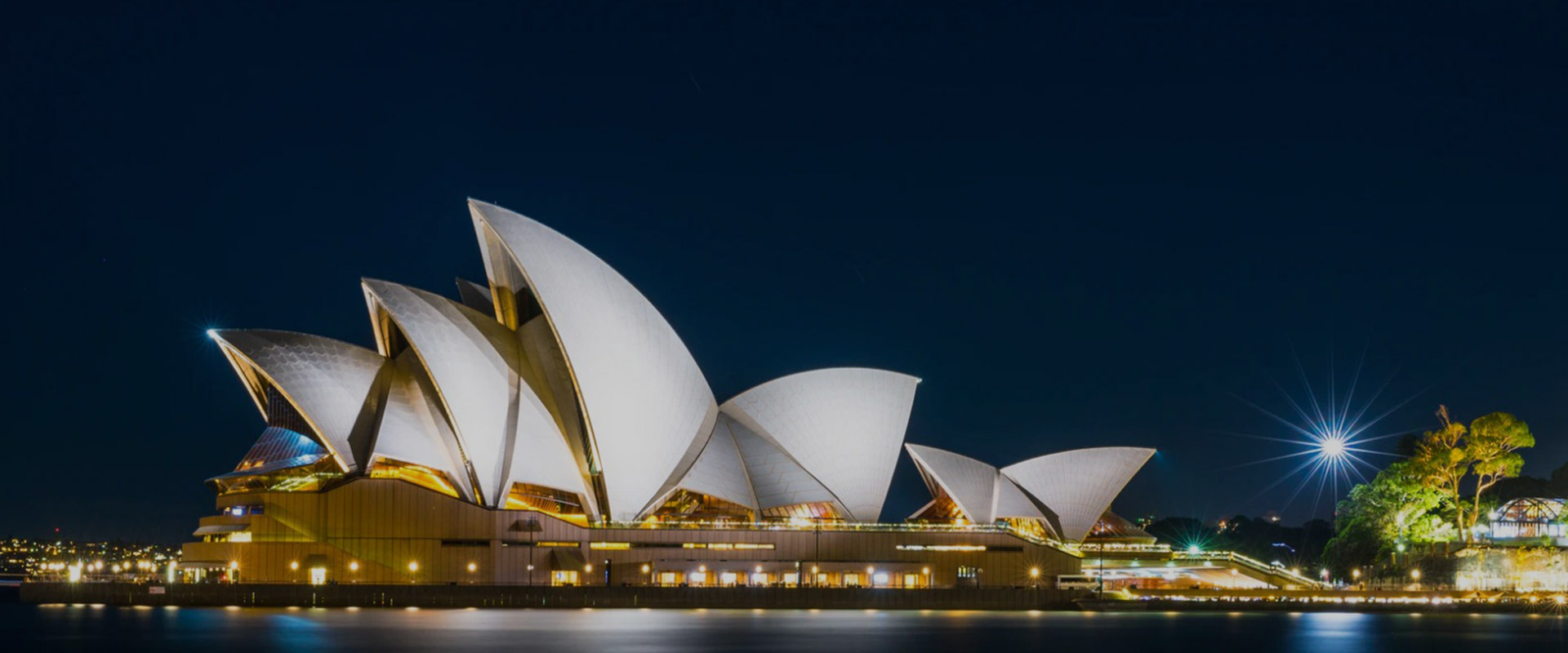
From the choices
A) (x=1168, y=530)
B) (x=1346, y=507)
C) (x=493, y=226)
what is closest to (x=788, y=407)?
(x=493, y=226)

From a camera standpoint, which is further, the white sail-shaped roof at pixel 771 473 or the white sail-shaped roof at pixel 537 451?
the white sail-shaped roof at pixel 771 473

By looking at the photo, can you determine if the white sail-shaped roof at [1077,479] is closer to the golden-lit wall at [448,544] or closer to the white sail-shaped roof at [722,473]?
the golden-lit wall at [448,544]

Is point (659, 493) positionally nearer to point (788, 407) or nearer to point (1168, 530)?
point (788, 407)

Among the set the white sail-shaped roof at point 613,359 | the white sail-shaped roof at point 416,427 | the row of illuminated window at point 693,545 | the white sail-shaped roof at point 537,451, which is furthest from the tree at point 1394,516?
the white sail-shaped roof at point 416,427

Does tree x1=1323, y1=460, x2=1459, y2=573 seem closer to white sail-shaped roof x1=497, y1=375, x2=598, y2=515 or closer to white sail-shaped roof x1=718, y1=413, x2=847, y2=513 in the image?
white sail-shaped roof x1=718, y1=413, x2=847, y2=513

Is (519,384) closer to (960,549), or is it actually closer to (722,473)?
(722,473)

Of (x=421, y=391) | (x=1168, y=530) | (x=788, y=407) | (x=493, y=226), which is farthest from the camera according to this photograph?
(x=1168, y=530)

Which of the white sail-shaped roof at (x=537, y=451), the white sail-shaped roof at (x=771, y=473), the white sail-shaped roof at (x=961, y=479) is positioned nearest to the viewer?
the white sail-shaped roof at (x=537, y=451)
